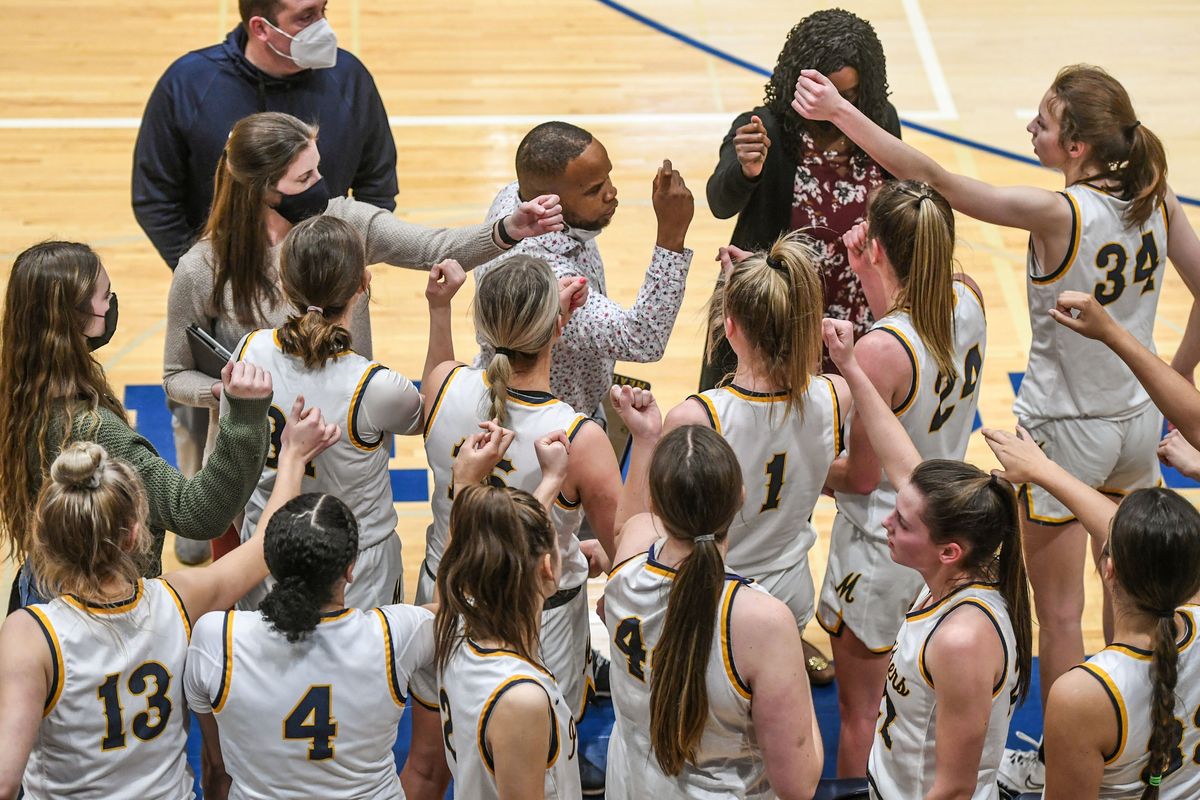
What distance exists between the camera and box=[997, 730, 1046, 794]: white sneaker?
363 cm

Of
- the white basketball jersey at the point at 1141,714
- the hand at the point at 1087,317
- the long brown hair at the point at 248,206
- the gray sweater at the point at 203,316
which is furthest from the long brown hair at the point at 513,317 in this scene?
the white basketball jersey at the point at 1141,714

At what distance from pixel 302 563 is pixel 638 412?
34.3 inches

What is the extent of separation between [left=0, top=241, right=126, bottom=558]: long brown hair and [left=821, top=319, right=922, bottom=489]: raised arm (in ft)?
5.52

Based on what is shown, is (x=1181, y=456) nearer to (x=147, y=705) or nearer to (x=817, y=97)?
(x=817, y=97)

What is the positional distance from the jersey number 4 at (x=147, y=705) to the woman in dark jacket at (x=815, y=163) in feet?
6.19

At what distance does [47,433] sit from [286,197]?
96cm

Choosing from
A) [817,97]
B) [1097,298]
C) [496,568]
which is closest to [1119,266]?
[1097,298]

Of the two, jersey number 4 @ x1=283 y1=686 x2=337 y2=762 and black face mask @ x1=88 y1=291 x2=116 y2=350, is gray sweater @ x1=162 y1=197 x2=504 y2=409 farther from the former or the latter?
jersey number 4 @ x1=283 y1=686 x2=337 y2=762

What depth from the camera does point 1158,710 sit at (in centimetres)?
256

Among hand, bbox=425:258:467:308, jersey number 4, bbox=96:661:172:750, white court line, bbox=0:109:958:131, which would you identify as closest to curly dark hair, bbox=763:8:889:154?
hand, bbox=425:258:467:308

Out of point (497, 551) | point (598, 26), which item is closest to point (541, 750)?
point (497, 551)

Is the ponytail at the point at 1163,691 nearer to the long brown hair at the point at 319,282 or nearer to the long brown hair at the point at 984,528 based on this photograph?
the long brown hair at the point at 984,528

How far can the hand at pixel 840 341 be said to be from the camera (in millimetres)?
3199

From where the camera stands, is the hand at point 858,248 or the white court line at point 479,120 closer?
the hand at point 858,248
